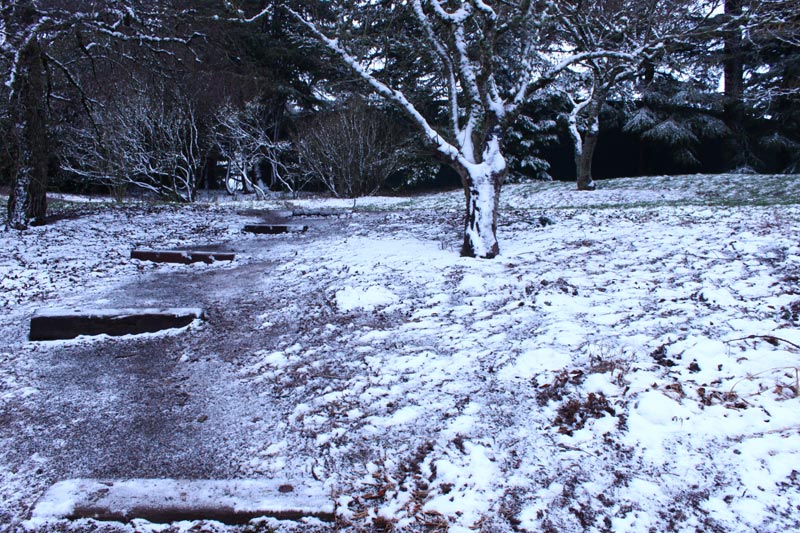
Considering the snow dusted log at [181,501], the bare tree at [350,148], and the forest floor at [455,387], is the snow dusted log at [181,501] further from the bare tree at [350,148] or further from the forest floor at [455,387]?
the bare tree at [350,148]

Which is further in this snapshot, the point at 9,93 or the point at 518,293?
the point at 9,93

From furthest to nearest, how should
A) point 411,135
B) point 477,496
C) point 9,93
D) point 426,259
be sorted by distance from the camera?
point 411,135 < point 9,93 < point 426,259 < point 477,496

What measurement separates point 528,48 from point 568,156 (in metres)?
17.6

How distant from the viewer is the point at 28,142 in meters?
6.92

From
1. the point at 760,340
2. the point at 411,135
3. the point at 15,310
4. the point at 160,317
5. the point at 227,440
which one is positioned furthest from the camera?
the point at 411,135

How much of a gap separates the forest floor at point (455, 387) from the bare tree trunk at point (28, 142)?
2.73m

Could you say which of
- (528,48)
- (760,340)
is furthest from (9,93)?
(760,340)

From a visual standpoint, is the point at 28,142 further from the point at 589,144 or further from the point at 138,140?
→ the point at 589,144

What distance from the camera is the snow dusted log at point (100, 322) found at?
3.48 meters

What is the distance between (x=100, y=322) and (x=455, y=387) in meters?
2.69

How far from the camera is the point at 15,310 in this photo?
410 cm

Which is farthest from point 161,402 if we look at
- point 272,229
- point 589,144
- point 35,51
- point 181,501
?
point 589,144

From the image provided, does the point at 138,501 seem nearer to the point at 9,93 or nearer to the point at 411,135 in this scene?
the point at 9,93

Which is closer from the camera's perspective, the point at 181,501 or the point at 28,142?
the point at 181,501
